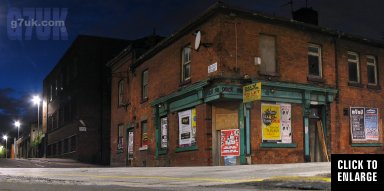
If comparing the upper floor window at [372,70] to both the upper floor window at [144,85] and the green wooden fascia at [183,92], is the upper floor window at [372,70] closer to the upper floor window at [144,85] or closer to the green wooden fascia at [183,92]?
the green wooden fascia at [183,92]

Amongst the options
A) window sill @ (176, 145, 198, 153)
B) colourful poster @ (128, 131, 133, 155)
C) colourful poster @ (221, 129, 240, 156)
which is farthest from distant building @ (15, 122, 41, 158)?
colourful poster @ (221, 129, 240, 156)

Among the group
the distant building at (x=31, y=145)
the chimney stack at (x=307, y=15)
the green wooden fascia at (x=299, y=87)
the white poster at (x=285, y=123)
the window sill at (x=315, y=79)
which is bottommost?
the distant building at (x=31, y=145)

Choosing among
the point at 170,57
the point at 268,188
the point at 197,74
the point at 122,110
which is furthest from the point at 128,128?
the point at 268,188

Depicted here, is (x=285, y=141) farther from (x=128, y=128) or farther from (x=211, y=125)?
(x=128, y=128)

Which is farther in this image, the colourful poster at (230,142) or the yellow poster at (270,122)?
the yellow poster at (270,122)

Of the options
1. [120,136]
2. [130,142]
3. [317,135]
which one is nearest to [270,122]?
[317,135]

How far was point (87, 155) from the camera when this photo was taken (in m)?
40.2

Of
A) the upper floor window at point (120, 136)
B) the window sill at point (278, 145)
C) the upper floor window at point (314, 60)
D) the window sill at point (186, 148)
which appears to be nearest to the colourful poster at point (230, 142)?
the window sill at point (278, 145)

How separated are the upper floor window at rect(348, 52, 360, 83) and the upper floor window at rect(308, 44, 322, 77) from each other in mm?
2140

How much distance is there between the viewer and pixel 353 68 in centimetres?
2341

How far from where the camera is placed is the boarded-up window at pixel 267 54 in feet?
66.8

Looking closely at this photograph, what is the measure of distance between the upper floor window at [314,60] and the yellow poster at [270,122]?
3.06 metres

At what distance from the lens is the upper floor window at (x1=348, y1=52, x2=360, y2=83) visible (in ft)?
76.3

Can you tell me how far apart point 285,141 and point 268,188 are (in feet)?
37.7
